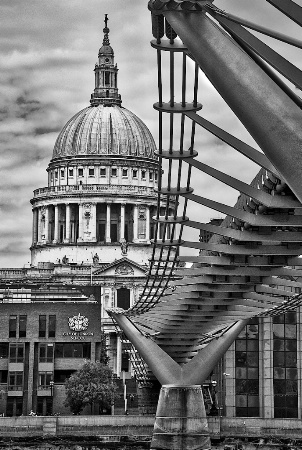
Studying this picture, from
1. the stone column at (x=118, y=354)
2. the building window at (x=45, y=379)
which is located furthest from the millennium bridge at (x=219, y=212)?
the stone column at (x=118, y=354)

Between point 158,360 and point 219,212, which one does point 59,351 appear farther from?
point 219,212

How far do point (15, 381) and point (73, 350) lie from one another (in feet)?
14.9

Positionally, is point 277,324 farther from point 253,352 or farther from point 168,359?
point 168,359

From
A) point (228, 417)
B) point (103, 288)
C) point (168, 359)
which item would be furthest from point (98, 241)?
point (168, 359)

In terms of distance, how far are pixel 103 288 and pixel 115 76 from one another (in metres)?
40.2

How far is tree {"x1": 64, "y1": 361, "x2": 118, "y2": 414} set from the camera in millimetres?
81562

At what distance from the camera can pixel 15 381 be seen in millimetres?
86688

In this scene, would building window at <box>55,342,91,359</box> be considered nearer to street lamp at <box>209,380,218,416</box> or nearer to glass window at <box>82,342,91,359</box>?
glass window at <box>82,342,91,359</box>

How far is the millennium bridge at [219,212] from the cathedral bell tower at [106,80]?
3967 inches

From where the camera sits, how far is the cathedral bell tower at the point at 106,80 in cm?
16162

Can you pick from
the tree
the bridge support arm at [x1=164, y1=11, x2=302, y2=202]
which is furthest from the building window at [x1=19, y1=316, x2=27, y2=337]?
the bridge support arm at [x1=164, y1=11, x2=302, y2=202]

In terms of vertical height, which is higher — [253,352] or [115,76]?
[115,76]

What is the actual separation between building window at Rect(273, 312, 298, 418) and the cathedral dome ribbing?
77148 mm

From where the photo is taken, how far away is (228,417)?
74.3 m
